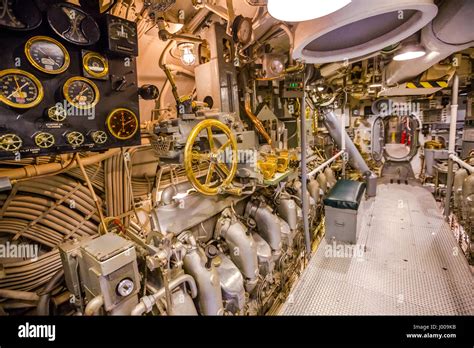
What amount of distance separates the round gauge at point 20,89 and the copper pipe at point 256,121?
7.97ft

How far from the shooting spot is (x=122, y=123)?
153 cm

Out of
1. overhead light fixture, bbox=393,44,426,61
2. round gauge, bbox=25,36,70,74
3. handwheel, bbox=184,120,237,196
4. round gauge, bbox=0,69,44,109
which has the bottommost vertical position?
handwheel, bbox=184,120,237,196

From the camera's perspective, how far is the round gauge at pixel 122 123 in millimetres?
1480

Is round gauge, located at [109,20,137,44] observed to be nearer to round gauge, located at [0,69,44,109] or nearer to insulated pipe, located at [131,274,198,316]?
round gauge, located at [0,69,44,109]

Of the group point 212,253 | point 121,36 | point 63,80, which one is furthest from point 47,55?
point 212,253

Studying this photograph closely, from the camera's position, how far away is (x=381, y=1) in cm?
102

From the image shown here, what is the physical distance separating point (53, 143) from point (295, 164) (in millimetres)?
2763

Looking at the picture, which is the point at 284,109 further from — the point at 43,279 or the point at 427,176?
the point at 427,176

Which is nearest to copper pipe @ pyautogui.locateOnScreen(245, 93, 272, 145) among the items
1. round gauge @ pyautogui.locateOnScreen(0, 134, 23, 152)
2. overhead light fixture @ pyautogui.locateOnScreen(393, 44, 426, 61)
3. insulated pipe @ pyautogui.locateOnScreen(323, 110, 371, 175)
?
overhead light fixture @ pyautogui.locateOnScreen(393, 44, 426, 61)

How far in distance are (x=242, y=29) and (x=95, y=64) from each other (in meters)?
1.29

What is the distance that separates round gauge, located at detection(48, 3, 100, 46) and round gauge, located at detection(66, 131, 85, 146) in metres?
0.52

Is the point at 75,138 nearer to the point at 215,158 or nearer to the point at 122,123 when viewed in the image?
the point at 122,123

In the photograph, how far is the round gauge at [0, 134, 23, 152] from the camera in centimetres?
108

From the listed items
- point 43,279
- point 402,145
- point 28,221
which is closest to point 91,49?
point 28,221
